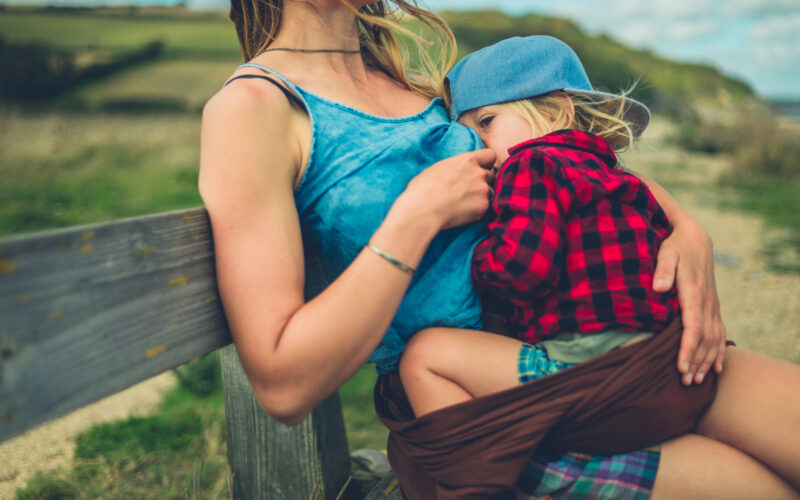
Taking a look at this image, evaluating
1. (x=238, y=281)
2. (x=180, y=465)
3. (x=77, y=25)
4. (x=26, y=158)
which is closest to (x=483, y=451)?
(x=238, y=281)

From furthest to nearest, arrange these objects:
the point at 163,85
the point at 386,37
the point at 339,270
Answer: the point at 163,85 < the point at 386,37 < the point at 339,270

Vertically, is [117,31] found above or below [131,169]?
above

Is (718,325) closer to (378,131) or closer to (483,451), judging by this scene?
(483,451)

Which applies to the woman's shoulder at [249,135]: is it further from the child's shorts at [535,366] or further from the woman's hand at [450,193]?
the child's shorts at [535,366]

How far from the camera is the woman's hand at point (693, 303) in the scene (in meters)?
1.12

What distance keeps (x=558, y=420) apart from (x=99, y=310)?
82cm

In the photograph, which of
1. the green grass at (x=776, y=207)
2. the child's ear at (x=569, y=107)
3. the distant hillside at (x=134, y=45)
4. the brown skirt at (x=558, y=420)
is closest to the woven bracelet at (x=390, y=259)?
the brown skirt at (x=558, y=420)

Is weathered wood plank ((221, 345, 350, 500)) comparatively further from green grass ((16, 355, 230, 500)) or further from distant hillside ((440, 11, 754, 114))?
distant hillside ((440, 11, 754, 114))

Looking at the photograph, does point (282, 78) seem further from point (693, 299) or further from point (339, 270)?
point (693, 299)

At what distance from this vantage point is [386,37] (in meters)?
1.74

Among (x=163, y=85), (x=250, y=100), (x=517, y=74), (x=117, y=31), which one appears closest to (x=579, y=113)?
(x=517, y=74)

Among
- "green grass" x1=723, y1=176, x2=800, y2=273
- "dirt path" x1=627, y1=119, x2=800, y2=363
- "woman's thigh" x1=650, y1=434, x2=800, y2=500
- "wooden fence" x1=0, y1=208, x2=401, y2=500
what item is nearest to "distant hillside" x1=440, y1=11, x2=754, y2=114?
"green grass" x1=723, y1=176, x2=800, y2=273

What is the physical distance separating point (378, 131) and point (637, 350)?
0.73 meters

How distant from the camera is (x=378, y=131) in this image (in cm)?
127
